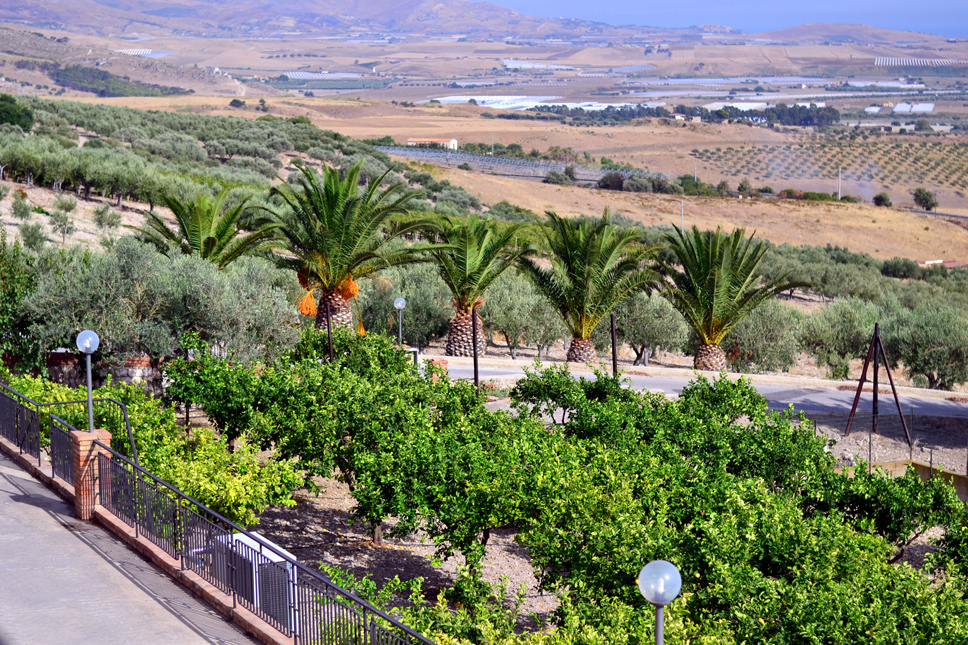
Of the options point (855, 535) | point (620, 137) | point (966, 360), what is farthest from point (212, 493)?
point (620, 137)

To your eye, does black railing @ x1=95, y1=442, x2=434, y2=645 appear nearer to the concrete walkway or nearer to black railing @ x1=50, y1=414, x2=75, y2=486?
the concrete walkway

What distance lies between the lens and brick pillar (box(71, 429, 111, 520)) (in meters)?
13.2

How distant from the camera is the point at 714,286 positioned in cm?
2656

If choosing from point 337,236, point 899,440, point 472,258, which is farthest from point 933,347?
point 337,236

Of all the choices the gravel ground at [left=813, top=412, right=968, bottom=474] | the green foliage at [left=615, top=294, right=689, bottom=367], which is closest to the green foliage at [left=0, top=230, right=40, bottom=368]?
the gravel ground at [left=813, top=412, right=968, bottom=474]

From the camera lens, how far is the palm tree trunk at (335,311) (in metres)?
24.4

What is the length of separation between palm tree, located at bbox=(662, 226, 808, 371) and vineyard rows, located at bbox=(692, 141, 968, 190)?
93.2 metres

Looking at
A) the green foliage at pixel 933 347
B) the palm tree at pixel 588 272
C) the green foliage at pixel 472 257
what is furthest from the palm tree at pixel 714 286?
the green foliage at pixel 933 347

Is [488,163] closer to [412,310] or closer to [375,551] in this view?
[412,310]

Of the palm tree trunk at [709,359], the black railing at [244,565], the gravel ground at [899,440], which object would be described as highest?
the black railing at [244,565]

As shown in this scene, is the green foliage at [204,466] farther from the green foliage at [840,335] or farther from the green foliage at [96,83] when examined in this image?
the green foliage at [96,83]

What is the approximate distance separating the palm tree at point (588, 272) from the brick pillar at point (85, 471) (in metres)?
16.1

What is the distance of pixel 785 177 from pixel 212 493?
387 ft

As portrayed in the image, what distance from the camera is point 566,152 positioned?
13050 cm
